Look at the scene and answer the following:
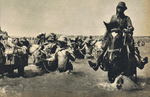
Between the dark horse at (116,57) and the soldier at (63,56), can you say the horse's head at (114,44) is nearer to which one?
the dark horse at (116,57)

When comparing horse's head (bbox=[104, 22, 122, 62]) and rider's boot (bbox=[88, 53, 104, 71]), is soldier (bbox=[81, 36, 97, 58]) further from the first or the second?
horse's head (bbox=[104, 22, 122, 62])

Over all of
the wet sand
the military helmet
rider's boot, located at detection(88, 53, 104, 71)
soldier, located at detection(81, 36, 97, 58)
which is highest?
the military helmet

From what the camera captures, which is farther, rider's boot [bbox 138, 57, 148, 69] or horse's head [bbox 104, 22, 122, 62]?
rider's boot [bbox 138, 57, 148, 69]

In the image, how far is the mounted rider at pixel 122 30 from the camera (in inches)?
273

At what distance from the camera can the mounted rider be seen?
273 inches

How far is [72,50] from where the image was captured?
704cm

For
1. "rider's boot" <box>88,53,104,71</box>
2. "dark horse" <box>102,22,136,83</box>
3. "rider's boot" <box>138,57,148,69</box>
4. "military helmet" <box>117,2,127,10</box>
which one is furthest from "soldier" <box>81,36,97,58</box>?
"rider's boot" <box>138,57,148,69</box>

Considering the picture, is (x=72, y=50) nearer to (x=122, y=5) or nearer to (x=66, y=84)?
(x=66, y=84)

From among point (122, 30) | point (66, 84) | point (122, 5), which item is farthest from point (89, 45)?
point (122, 5)

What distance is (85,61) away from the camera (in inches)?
277

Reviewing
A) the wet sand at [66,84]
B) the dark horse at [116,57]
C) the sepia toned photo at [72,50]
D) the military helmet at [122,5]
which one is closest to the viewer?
the wet sand at [66,84]

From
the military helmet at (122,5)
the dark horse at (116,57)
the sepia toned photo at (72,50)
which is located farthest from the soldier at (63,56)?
the military helmet at (122,5)

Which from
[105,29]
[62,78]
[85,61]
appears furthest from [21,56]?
[105,29]

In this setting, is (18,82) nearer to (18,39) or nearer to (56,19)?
(18,39)
